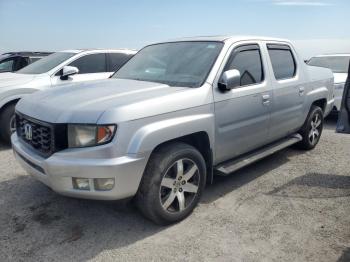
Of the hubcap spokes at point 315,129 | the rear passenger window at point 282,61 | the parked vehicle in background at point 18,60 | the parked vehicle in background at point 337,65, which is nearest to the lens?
the rear passenger window at point 282,61

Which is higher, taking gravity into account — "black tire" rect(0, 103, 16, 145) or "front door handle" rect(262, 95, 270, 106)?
"front door handle" rect(262, 95, 270, 106)

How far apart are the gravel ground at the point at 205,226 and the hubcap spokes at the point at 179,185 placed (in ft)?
0.67

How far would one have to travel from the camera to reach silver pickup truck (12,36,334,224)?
294 centimetres

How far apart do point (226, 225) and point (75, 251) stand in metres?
1.44

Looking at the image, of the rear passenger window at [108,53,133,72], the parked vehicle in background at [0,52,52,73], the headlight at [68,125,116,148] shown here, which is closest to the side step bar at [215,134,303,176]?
the headlight at [68,125,116,148]

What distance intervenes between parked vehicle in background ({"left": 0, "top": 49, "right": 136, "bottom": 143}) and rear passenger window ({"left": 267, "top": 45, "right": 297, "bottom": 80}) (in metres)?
3.37

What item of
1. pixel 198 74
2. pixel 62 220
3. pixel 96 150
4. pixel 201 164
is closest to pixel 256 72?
pixel 198 74

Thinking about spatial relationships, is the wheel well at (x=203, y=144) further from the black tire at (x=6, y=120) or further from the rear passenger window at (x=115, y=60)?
the rear passenger window at (x=115, y=60)

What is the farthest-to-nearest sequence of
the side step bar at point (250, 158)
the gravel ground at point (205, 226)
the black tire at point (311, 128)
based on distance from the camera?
the black tire at point (311, 128)
the side step bar at point (250, 158)
the gravel ground at point (205, 226)

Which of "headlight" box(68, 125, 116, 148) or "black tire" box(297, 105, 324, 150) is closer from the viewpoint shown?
"headlight" box(68, 125, 116, 148)

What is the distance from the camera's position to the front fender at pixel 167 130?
2982 mm

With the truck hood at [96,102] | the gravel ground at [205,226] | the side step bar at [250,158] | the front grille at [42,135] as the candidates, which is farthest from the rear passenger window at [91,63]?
the side step bar at [250,158]

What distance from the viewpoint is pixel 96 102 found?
3.13 meters

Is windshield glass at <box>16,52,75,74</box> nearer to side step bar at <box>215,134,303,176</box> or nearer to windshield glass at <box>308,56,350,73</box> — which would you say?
side step bar at <box>215,134,303,176</box>
